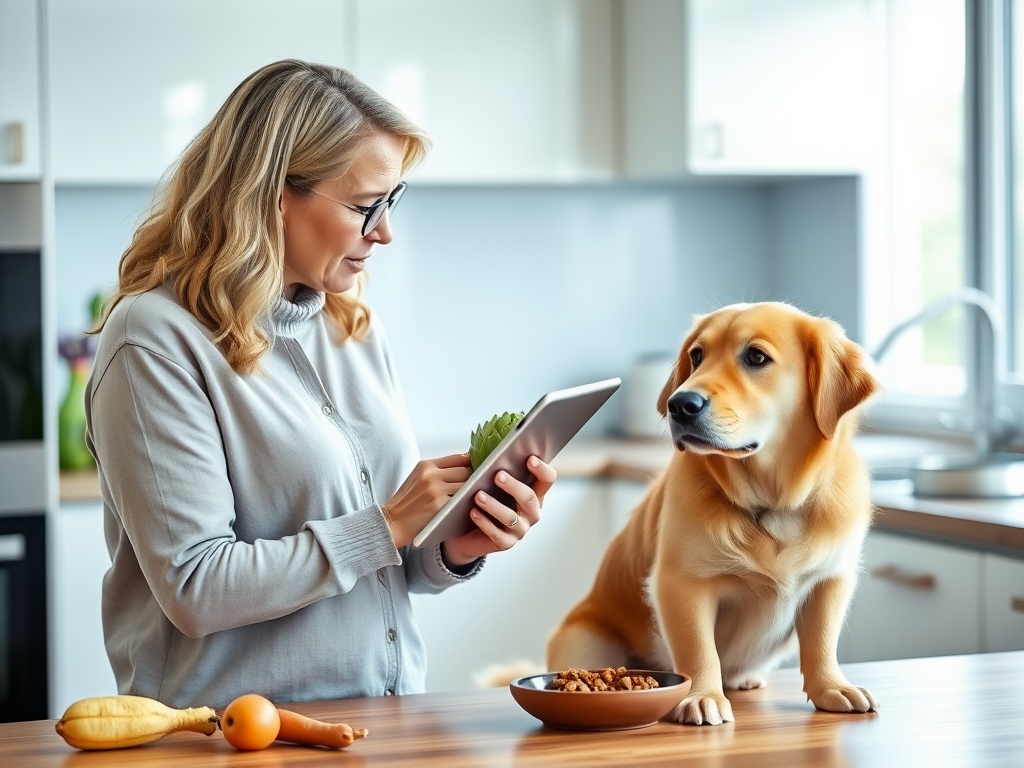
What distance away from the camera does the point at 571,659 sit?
160 centimetres

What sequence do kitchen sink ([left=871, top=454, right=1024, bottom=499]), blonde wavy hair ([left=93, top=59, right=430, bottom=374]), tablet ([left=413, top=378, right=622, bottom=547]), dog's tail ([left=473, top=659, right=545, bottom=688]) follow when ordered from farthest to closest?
kitchen sink ([left=871, top=454, right=1024, bottom=499]) → dog's tail ([left=473, top=659, right=545, bottom=688]) → blonde wavy hair ([left=93, top=59, right=430, bottom=374]) → tablet ([left=413, top=378, right=622, bottom=547])

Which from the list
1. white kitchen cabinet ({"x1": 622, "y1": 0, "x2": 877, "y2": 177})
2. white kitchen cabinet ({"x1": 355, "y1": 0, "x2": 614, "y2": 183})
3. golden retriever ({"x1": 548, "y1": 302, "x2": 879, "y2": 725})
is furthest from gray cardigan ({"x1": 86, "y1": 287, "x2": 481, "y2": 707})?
white kitchen cabinet ({"x1": 622, "y1": 0, "x2": 877, "y2": 177})

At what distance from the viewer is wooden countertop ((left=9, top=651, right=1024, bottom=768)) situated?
1126mm

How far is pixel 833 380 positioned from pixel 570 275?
2542 millimetres

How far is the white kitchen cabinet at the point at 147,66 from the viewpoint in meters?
3.09

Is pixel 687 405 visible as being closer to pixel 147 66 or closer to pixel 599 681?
pixel 599 681

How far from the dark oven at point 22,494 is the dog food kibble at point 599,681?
2.01 m

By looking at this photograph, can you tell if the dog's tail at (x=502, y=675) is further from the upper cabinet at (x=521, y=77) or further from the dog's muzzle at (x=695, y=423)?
the upper cabinet at (x=521, y=77)

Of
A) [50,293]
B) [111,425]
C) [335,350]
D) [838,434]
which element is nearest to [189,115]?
[50,293]

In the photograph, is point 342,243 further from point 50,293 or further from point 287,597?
point 50,293

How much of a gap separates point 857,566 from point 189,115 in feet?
7.59

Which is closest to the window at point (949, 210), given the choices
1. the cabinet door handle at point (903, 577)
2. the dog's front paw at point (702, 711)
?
the cabinet door handle at point (903, 577)

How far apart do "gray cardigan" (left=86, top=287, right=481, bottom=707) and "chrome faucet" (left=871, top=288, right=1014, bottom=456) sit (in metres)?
1.39

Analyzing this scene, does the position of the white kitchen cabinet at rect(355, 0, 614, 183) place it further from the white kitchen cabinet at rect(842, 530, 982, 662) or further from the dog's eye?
the dog's eye
